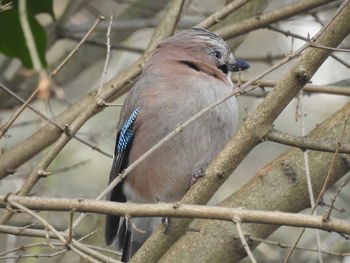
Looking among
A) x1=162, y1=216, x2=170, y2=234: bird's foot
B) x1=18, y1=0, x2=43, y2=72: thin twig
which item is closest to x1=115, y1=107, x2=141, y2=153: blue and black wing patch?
x1=162, y1=216, x2=170, y2=234: bird's foot

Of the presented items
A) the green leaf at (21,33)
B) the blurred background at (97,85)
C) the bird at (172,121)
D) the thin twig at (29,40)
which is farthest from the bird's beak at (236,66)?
the thin twig at (29,40)

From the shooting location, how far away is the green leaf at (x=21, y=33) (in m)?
4.94

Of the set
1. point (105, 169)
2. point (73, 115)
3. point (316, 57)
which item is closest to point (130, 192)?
point (73, 115)

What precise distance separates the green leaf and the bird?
2.66 feet

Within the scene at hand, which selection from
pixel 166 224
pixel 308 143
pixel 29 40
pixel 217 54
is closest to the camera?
pixel 29 40

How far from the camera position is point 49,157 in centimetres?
430

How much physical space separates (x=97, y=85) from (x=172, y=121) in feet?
10.3

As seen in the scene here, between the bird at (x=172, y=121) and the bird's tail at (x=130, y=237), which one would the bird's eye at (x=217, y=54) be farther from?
the bird's tail at (x=130, y=237)

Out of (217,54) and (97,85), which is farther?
(97,85)

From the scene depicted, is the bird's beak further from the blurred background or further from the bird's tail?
the bird's tail

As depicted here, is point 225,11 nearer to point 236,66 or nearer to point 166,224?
point 236,66

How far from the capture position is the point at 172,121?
5.04 meters

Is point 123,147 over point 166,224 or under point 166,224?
over

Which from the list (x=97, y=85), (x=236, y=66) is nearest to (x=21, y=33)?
(x=236, y=66)
